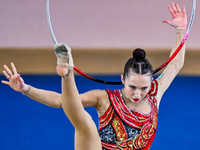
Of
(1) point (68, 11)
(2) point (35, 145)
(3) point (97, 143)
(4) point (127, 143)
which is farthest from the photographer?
(2) point (35, 145)

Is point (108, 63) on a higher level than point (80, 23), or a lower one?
lower

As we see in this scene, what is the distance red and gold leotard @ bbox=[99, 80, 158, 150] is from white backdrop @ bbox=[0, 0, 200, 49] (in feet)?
2.57

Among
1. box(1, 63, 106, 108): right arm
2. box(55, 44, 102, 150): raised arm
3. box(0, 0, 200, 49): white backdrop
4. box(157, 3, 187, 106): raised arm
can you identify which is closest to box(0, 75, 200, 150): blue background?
box(0, 0, 200, 49): white backdrop

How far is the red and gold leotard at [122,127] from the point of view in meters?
0.99

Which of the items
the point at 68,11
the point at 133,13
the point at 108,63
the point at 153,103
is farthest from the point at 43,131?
the point at 153,103

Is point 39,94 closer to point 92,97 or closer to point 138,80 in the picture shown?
point 92,97

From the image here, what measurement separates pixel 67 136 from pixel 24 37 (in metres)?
0.59

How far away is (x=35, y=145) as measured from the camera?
1.80m

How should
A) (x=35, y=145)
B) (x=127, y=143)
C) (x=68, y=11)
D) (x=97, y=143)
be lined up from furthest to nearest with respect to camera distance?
(x=35, y=145) → (x=68, y=11) → (x=127, y=143) → (x=97, y=143)

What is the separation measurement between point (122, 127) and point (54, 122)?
2.92 ft

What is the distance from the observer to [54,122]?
5.95ft

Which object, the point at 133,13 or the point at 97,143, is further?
the point at 133,13

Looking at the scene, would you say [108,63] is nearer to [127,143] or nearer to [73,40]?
[73,40]

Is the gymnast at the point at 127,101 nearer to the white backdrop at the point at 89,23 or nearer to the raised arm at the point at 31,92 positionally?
the raised arm at the point at 31,92
